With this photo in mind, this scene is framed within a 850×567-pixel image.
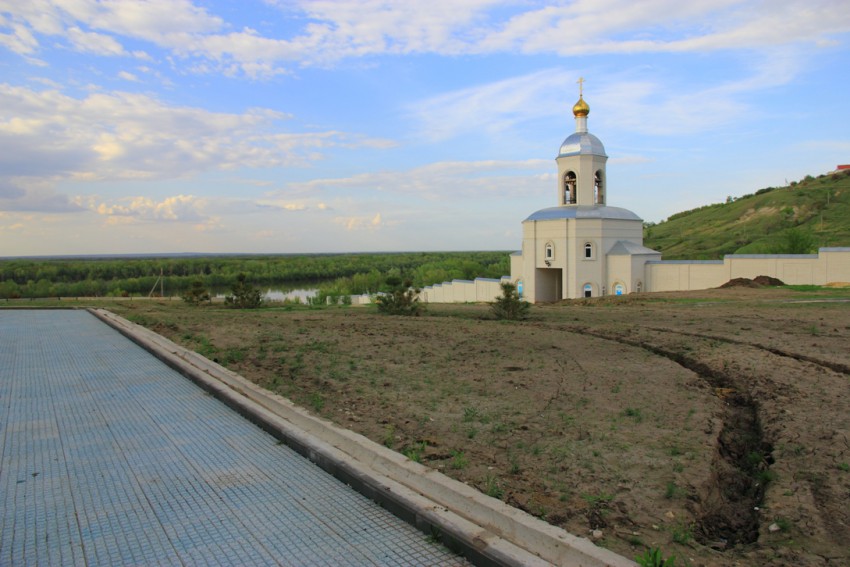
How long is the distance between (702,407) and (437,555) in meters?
4.02

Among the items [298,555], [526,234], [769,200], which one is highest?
[769,200]

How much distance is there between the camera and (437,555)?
3.06 meters

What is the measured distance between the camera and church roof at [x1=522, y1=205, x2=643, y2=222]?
1218 inches

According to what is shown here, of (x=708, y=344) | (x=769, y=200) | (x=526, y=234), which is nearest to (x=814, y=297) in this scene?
(x=708, y=344)

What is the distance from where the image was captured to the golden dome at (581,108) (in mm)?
33031

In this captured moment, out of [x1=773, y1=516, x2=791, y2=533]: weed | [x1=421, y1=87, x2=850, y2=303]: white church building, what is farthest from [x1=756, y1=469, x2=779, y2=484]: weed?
[x1=421, y1=87, x2=850, y2=303]: white church building

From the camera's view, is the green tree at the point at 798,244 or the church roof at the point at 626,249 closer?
the church roof at the point at 626,249

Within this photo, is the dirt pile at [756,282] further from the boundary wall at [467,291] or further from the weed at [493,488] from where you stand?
the weed at [493,488]

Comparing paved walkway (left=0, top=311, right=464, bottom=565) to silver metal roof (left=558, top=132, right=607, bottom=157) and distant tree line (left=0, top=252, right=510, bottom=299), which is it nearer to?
distant tree line (left=0, top=252, right=510, bottom=299)

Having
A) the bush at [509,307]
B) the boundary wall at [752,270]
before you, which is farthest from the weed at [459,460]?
the boundary wall at [752,270]

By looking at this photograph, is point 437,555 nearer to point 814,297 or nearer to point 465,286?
point 814,297

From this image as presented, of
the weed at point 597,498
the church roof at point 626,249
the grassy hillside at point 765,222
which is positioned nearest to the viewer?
the weed at point 597,498

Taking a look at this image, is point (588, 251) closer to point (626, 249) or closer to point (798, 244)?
point (626, 249)

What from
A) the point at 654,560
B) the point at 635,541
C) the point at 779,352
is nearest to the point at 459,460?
the point at 635,541
